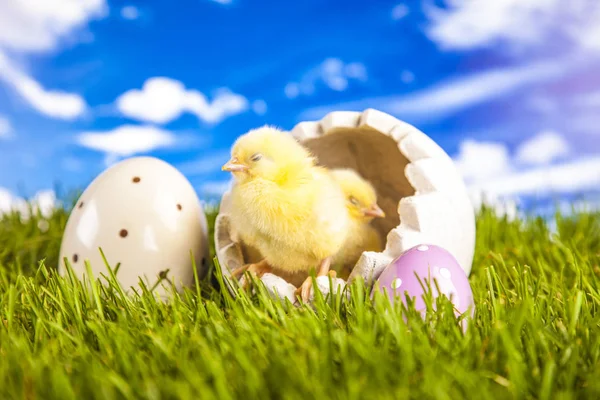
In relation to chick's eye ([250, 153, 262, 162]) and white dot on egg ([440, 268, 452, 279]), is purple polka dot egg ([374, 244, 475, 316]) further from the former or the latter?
chick's eye ([250, 153, 262, 162])

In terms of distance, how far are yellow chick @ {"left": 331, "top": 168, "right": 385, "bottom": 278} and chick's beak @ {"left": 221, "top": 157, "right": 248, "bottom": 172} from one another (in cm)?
40

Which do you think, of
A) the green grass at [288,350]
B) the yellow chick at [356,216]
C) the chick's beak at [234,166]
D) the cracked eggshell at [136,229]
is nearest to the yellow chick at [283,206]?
the chick's beak at [234,166]

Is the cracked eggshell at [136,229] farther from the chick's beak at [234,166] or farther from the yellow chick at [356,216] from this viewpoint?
the yellow chick at [356,216]

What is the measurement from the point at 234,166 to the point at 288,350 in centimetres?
80

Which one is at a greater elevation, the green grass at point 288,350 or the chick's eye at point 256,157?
the chick's eye at point 256,157

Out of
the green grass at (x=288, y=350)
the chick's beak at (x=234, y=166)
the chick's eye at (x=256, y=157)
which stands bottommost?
the green grass at (x=288, y=350)

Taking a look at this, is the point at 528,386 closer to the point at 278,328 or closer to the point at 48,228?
the point at 278,328

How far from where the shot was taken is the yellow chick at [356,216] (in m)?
2.23

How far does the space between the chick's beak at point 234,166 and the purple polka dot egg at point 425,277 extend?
1.90 ft

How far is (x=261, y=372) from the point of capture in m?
1.33

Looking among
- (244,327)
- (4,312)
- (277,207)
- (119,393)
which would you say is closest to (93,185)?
(4,312)

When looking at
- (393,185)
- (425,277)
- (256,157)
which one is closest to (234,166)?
(256,157)

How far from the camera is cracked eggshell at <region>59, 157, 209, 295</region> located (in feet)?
7.61

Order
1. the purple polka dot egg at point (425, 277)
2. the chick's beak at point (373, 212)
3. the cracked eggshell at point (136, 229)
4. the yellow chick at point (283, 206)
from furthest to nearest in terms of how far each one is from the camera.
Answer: the cracked eggshell at point (136, 229), the chick's beak at point (373, 212), the yellow chick at point (283, 206), the purple polka dot egg at point (425, 277)
